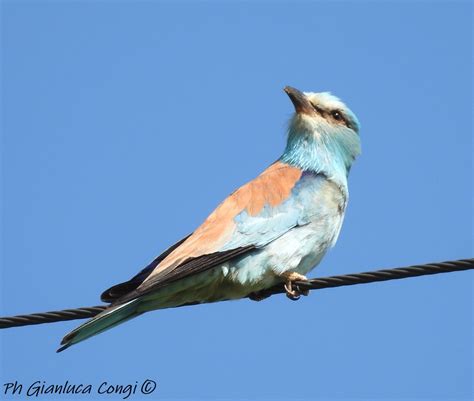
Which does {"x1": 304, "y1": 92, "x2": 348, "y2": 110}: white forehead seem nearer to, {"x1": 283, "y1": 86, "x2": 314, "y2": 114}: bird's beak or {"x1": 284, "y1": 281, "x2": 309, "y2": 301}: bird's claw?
{"x1": 283, "y1": 86, "x2": 314, "y2": 114}: bird's beak

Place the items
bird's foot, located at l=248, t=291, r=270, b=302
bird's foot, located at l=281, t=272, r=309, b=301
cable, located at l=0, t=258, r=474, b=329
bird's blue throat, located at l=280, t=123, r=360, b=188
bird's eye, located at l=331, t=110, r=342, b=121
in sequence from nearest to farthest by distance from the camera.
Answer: cable, located at l=0, t=258, r=474, b=329
bird's foot, located at l=281, t=272, r=309, b=301
bird's foot, located at l=248, t=291, r=270, b=302
bird's blue throat, located at l=280, t=123, r=360, b=188
bird's eye, located at l=331, t=110, r=342, b=121

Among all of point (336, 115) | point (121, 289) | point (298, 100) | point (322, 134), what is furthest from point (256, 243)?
point (336, 115)

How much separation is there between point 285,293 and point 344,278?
1058mm

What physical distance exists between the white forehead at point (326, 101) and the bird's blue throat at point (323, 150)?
0.62ft

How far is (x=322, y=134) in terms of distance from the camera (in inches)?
276

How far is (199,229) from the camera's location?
605 centimetres

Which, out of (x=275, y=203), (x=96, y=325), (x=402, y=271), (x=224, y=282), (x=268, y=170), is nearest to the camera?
(x=402, y=271)

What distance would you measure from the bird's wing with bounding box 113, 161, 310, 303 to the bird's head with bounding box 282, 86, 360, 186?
0.24 m

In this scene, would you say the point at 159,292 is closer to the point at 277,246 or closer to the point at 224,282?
the point at 224,282

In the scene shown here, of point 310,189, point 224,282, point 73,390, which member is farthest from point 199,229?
point 73,390

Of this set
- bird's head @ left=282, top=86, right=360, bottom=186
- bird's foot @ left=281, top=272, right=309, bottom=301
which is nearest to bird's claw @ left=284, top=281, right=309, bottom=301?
bird's foot @ left=281, top=272, right=309, bottom=301

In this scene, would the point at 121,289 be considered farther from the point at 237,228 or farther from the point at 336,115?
the point at 336,115

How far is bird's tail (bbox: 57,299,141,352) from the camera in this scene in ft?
17.2

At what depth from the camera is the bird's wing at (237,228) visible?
18.1ft
